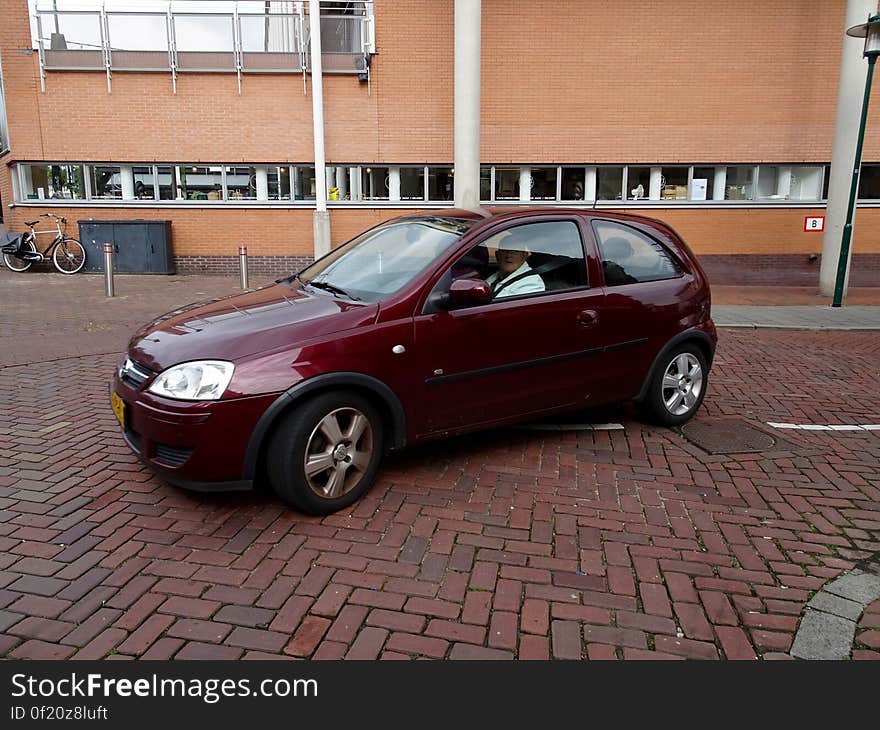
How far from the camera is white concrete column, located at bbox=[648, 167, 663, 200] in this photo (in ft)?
52.7

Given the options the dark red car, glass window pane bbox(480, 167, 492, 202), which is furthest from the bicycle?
the dark red car

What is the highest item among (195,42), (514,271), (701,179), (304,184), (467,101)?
(195,42)

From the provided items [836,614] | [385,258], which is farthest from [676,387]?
[836,614]

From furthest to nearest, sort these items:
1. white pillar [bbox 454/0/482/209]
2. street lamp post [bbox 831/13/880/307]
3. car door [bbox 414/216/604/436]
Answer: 1. white pillar [bbox 454/0/482/209]
2. street lamp post [bbox 831/13/880/307]
3. car door [bbox 414/216/604/436]

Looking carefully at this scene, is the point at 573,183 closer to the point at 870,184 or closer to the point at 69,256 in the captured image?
the point at 870,184

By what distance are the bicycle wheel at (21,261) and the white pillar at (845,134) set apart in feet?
55.3

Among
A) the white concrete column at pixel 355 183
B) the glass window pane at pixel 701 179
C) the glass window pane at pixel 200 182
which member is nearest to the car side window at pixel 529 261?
the white concrete column at pixel 355 183

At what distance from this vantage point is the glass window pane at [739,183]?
16047mm

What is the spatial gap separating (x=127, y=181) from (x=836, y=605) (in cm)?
1650

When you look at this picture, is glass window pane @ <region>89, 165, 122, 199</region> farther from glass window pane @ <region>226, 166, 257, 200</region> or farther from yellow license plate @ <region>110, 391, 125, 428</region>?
yellow license plate @ <region>110, 391, 125, 428</region>

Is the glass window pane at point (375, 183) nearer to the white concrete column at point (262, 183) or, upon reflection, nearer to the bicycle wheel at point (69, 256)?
the white concrete column at point (262, 183)

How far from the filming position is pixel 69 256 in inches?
611

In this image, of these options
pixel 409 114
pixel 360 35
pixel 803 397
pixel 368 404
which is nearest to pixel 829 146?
pixel 409 114

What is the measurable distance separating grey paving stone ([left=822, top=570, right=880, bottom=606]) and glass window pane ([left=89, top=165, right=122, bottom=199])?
16.5 meters
